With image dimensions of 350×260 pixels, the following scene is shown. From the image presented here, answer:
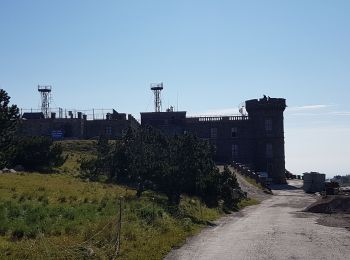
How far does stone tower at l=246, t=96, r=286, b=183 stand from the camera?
268 ft

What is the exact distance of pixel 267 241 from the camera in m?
21.9

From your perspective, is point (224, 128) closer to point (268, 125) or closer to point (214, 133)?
point (214, 133)

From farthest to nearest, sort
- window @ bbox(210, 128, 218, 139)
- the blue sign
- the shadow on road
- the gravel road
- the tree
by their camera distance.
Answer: the blue sign
window @ bbox(210, 128, 218, 139)
the shadow on road
the tree
the gravel road

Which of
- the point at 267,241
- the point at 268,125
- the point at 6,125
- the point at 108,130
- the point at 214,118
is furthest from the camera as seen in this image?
the point at 108,130

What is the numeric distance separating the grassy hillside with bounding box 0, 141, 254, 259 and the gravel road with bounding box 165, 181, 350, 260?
956 mm

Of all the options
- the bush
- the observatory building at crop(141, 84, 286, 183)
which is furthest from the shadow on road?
the bush

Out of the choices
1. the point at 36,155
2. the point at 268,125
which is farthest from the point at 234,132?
the point at 36,155

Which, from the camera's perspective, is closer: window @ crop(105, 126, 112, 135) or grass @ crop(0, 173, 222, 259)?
grass @ crop(0, 173, 222, 259)

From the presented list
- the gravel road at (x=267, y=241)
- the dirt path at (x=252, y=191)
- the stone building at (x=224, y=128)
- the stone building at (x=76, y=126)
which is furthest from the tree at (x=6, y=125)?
the stone building at (x=76, y=126)

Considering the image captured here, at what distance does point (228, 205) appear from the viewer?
40.8 meters

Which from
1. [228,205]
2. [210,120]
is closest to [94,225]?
[228,205]

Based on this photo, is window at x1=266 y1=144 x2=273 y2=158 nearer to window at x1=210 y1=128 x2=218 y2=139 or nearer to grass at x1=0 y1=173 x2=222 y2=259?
window at x1=210 y1=128 x2=218 y2=139

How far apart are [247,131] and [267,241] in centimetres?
6304

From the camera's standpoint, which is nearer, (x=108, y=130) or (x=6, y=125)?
(x=6, y=125)
